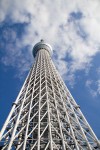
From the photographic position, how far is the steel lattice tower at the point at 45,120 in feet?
81.5

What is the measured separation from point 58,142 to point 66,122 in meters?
3.46

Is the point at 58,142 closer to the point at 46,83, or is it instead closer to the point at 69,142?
the point at 69,142

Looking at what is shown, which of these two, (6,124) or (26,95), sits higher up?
(26,95)

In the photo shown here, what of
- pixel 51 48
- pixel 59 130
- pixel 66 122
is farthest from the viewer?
pixel 51 48

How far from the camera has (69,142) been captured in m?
26.4

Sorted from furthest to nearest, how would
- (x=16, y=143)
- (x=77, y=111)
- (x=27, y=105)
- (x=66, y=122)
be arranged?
(x=77, y=111), (x=27, y=105), (x=66, y=122), (x=16, y=143)

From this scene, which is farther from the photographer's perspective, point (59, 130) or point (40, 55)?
point (40, 55)

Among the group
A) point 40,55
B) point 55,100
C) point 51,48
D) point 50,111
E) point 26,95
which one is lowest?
point 50,111

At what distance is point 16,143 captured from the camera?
997 inches

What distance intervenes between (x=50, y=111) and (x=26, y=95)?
6415 millimetres

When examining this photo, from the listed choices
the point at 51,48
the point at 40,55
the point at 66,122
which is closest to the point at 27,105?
the point at 66,122

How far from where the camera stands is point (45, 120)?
29344 mm

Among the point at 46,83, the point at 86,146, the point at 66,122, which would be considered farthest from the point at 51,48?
the point at 86,146

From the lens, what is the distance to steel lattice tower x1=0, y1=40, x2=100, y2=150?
24.8 m
